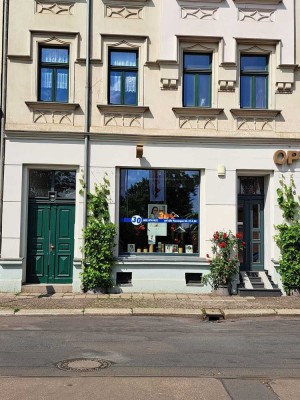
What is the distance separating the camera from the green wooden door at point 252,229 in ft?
43.2

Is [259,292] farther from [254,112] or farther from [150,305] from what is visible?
[254,112]

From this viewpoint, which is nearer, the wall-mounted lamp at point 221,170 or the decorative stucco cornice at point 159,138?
the decorative stucco cornice at point 159,138

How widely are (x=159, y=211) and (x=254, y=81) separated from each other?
4636 millimetres

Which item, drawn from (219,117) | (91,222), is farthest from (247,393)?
(219,117)

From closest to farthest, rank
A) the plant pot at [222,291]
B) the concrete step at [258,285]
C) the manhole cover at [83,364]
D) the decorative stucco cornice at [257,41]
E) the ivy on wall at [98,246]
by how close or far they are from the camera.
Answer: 1. the manhole cover at [83,364]
2. the ivy on wall at [98,246]
3. the plant pot at [222,291]
4. the concrete step at [258,285]
5. the decorative stucco cornice at [257,41]

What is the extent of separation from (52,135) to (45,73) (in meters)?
1.83

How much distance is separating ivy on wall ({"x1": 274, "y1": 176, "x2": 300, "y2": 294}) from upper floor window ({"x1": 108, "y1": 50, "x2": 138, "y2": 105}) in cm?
492

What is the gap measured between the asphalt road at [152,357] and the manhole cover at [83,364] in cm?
11

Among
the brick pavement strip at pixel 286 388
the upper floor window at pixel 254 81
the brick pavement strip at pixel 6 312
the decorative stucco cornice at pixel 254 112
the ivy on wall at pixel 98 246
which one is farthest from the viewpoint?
the upper floor window at pixel 254 81

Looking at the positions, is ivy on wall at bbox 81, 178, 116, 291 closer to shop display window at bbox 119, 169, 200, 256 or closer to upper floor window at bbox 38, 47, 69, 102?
shop display window at bbox 119, 169, 200, 256

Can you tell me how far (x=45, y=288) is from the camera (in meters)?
12.2

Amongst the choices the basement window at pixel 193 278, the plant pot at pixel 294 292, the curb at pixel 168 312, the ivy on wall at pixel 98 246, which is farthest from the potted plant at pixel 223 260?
the ivy on wall at pixel 98 246

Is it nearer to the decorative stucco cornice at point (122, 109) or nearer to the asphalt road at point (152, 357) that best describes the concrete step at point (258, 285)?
the asphalt road at point (152, 357)

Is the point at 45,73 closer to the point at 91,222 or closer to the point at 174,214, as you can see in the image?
the point at 91,222
